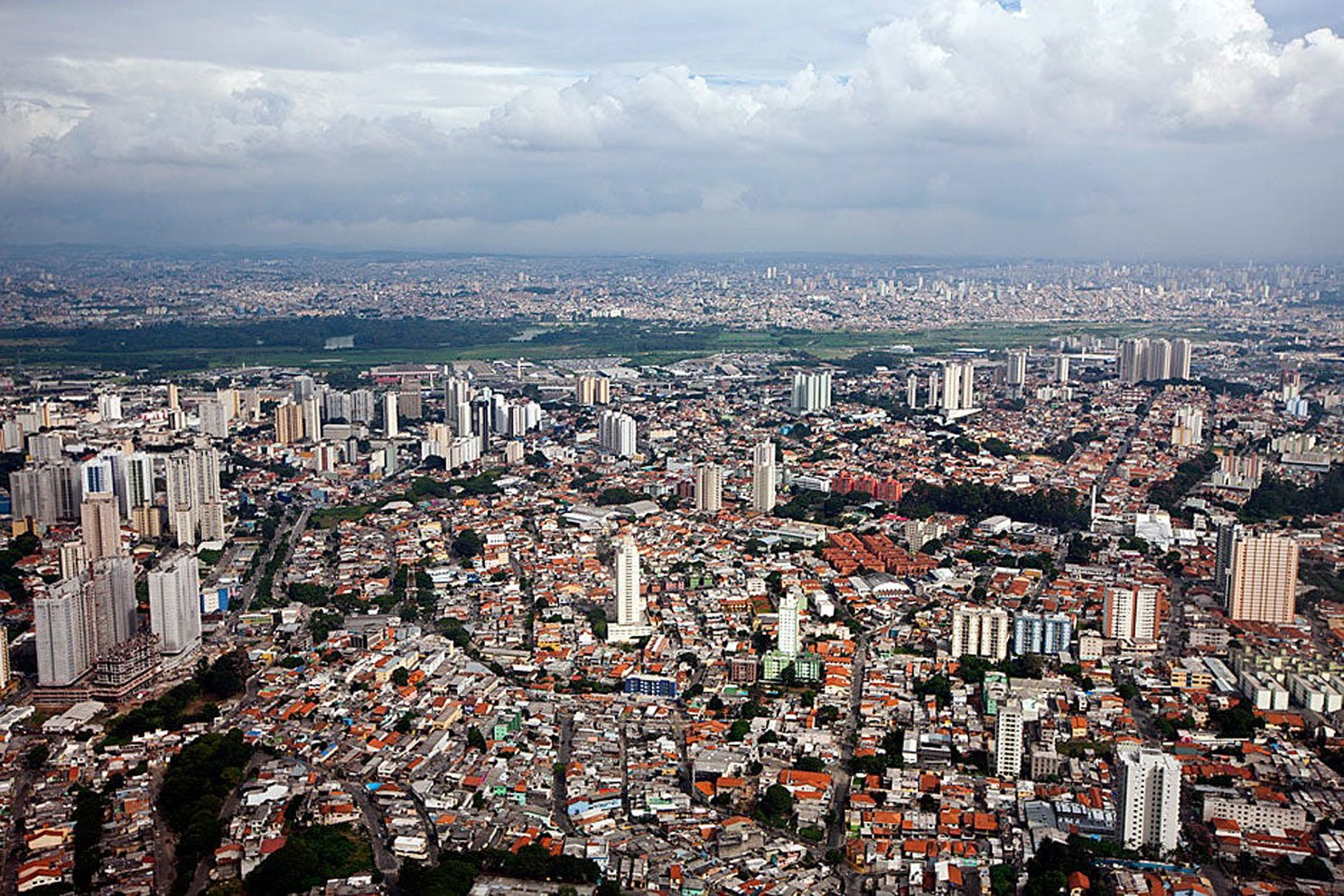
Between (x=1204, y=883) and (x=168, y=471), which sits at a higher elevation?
(x=168, y=471)

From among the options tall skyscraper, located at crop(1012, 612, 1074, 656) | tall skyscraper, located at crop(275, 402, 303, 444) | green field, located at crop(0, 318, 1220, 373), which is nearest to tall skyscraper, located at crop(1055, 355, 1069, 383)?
green field, located at crop(0, 318, 1220, 373)

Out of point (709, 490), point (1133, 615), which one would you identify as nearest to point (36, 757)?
point (1133, 615)

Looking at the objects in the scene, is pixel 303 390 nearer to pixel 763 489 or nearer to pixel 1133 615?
pixel 763 489

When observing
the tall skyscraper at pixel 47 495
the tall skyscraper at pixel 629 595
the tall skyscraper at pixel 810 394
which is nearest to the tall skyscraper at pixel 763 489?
the tall skyscraper at pixel 629 595

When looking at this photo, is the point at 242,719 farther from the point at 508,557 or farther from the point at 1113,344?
the point at 1113,344

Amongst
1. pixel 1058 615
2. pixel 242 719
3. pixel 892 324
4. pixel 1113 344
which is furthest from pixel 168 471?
pixel 892 324

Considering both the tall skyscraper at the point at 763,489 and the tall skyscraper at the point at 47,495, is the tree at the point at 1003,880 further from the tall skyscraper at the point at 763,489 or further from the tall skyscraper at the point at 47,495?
the tall skyscraper at the point at 47,495

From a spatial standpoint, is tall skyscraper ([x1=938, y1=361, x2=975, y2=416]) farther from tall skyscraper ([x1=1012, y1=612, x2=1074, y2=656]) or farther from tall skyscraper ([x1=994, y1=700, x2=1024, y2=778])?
tall skyscraper ([x1=994, y1=700, x2=1024, y2=778])
